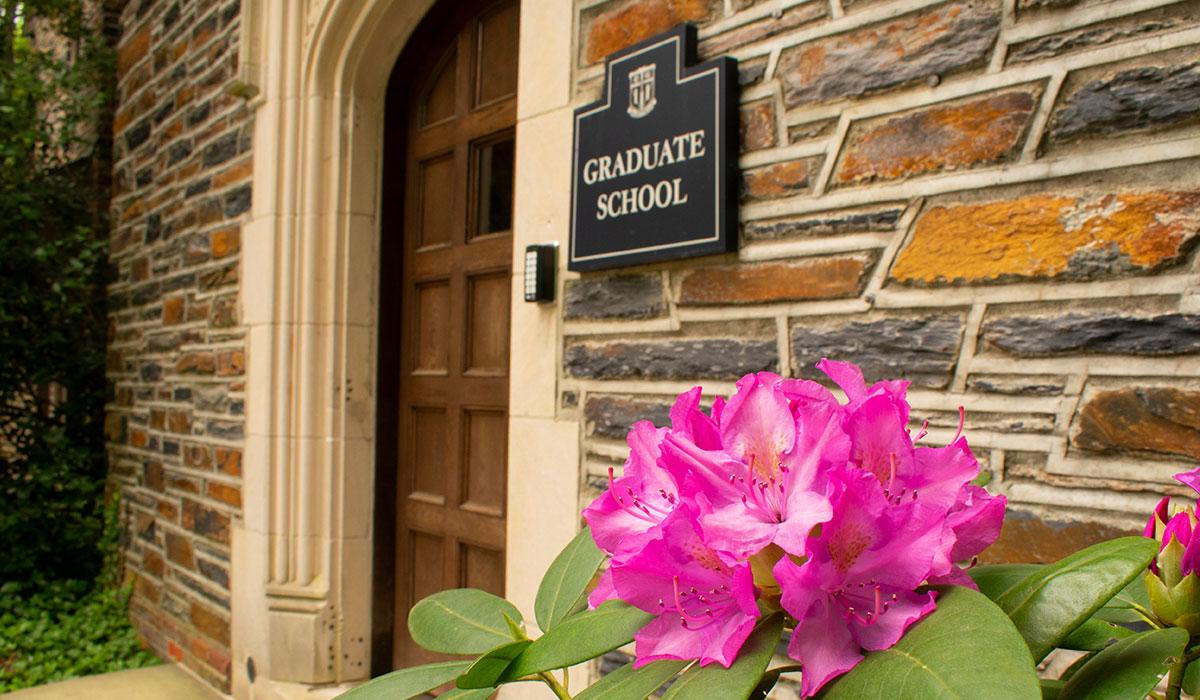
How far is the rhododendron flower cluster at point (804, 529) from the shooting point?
56 centimetres

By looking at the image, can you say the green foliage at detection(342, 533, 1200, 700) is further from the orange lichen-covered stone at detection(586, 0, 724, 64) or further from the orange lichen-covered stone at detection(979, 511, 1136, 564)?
the orange lichen-covered stone at detection(586, 0, 724, 64)

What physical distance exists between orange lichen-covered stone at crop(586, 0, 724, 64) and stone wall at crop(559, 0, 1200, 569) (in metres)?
0.03

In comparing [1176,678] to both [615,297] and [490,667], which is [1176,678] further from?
[615,297]

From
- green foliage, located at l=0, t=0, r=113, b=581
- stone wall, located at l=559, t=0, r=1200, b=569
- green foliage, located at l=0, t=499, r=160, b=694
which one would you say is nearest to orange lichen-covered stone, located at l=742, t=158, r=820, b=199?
stone wall, located at l=559, t=0, r=1200, b=569

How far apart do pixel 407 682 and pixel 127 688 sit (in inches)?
159

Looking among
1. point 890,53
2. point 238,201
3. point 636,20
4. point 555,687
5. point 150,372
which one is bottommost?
point 555,687

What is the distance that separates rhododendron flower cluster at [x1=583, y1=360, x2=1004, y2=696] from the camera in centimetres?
56

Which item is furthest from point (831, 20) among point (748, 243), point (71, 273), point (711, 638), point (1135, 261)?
point (71, 273)

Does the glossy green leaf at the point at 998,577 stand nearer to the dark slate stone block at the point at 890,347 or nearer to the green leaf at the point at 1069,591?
the green leaf at the point at 1069,591

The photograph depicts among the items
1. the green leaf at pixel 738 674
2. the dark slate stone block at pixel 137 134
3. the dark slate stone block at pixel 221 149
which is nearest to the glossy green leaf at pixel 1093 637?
the green leaf at pixel 738 674

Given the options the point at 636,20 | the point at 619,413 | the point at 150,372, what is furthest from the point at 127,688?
the point at 636,20

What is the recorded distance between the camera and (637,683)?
0.61 m

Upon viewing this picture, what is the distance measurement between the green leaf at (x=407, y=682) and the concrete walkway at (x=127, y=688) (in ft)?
12.3

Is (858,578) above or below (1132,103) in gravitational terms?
below
